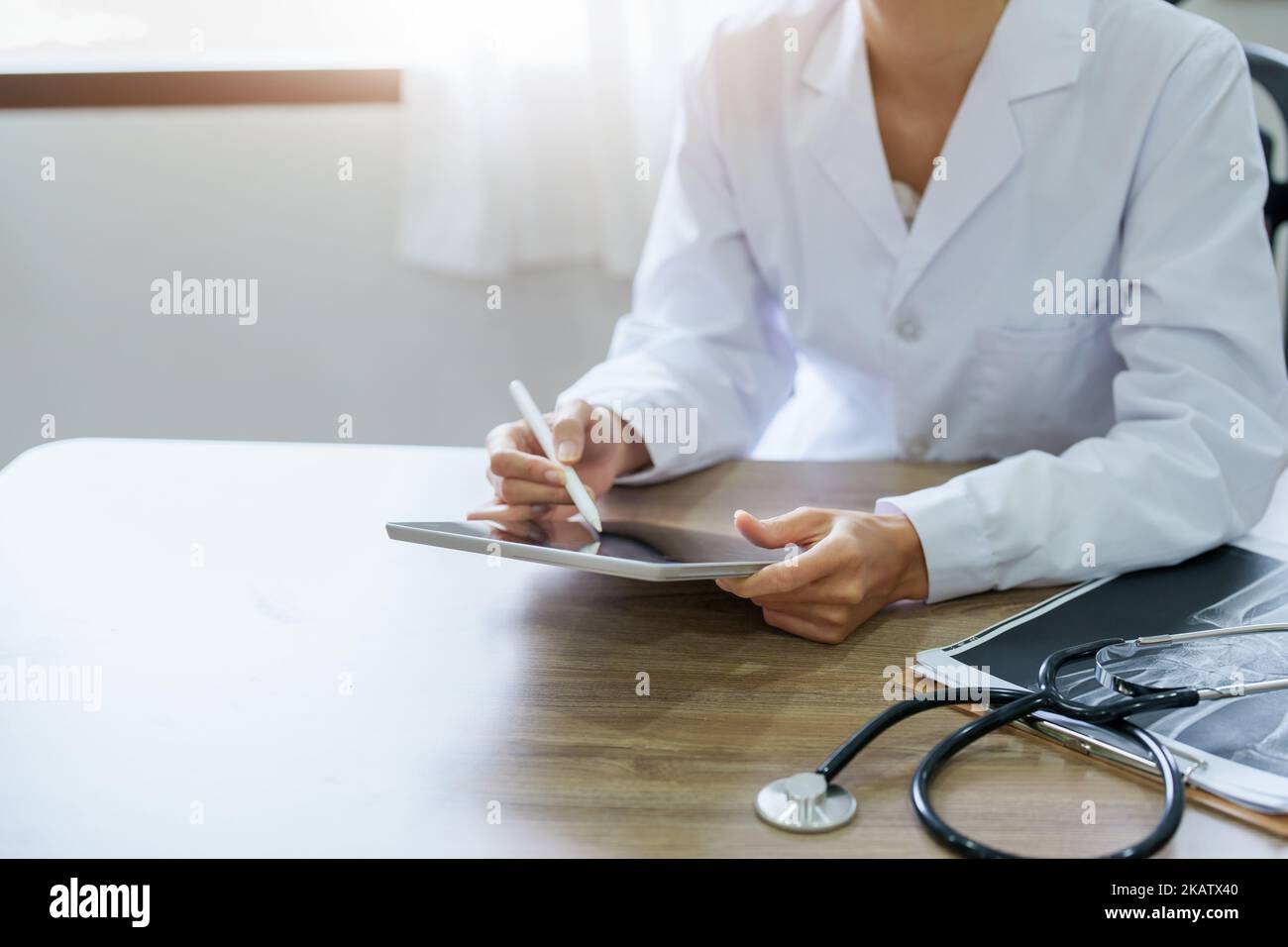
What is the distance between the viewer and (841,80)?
1256 millimetres

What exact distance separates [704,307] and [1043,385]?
1.23ft

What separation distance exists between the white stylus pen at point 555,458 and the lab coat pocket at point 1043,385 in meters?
0.48

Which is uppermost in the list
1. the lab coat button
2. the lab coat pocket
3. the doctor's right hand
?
the lab coat button

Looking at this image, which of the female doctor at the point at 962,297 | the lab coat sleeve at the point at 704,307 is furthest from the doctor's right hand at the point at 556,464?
the lab coat sleeve at the point at 704,307

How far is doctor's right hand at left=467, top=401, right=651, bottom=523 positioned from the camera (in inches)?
39.8

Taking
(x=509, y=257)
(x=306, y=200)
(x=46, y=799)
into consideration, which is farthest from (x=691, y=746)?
(x=306, y=200)

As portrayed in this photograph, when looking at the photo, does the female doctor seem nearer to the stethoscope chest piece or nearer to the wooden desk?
the wooden desk

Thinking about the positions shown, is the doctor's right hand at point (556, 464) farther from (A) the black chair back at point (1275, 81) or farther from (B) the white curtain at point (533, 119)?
(B) the white curtain at point (533, 119)

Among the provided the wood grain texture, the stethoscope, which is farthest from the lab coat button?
the stethoscope

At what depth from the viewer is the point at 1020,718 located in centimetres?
69

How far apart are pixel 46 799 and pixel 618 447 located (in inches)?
23.3

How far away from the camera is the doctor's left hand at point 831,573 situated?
2.69 ft

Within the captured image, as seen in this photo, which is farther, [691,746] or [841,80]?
[841,80]
